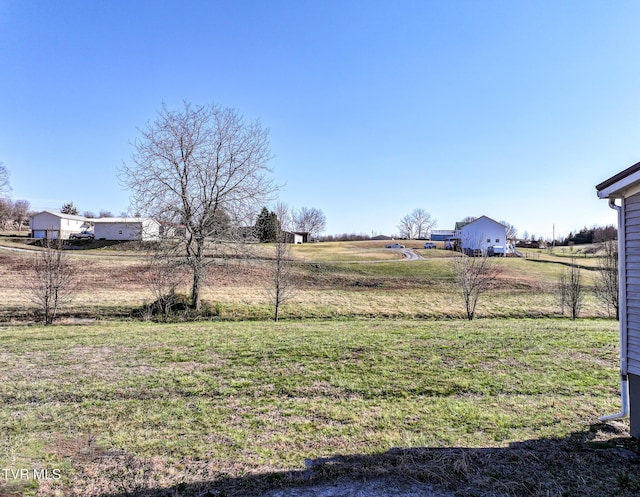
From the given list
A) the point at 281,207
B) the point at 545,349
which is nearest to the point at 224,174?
the point at 281,207

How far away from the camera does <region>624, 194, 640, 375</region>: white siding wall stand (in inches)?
201

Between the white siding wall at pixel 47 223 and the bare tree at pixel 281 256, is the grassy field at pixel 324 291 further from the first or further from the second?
the white siding wall at pixel 47 223

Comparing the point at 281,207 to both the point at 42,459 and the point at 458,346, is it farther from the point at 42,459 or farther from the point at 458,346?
the point at 42,459

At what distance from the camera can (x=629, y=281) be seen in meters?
5.26

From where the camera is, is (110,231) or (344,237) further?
(344,237)

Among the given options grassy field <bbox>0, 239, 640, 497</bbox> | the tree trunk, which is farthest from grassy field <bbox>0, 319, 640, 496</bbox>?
the tree trunk

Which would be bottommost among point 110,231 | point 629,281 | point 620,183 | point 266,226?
point 629,281

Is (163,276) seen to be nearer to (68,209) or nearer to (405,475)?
(405,475)

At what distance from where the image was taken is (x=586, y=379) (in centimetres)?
727

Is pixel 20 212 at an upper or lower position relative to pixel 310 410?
upper

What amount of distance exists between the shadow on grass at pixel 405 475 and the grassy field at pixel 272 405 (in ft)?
0.10

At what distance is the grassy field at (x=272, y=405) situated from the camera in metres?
3.94

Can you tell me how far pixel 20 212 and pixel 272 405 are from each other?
109 meters

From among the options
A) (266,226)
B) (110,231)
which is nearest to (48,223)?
(110,231)
